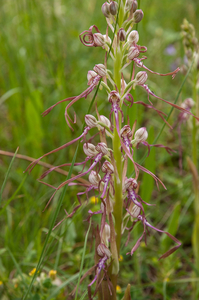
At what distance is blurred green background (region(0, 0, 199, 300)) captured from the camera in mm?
1583

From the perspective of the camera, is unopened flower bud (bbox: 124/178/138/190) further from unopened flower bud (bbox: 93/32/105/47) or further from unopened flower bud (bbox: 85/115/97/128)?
unopened flower bud (bbox: 93/32/105/47)

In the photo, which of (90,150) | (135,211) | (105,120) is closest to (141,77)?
(105,120)

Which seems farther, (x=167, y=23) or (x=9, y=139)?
(x=167, y=23)

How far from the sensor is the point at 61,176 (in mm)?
2141

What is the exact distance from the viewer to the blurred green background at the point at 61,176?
62.3 inches

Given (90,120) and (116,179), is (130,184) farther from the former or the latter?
(90,120)

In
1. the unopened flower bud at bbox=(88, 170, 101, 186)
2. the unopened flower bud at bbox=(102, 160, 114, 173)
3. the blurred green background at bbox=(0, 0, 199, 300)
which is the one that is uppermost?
the unopened flower bud at bbox=(102, 160, 114, 173)

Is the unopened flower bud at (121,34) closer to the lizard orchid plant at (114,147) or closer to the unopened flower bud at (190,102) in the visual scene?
the lizard orchid plant at (114,147)

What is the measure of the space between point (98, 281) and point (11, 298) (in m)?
0.65

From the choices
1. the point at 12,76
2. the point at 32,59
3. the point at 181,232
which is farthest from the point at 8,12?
the point at 181,232

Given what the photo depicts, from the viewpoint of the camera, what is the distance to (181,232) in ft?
6.73

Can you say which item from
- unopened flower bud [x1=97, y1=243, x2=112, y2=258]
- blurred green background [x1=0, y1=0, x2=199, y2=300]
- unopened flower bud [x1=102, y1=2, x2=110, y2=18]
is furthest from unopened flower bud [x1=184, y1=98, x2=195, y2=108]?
unopened flower bud [x1=97, y1=243, x2=112, y2=258]

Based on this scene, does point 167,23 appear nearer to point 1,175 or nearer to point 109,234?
point 1,175

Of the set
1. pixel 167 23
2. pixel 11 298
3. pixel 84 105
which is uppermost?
pixel 167 23
